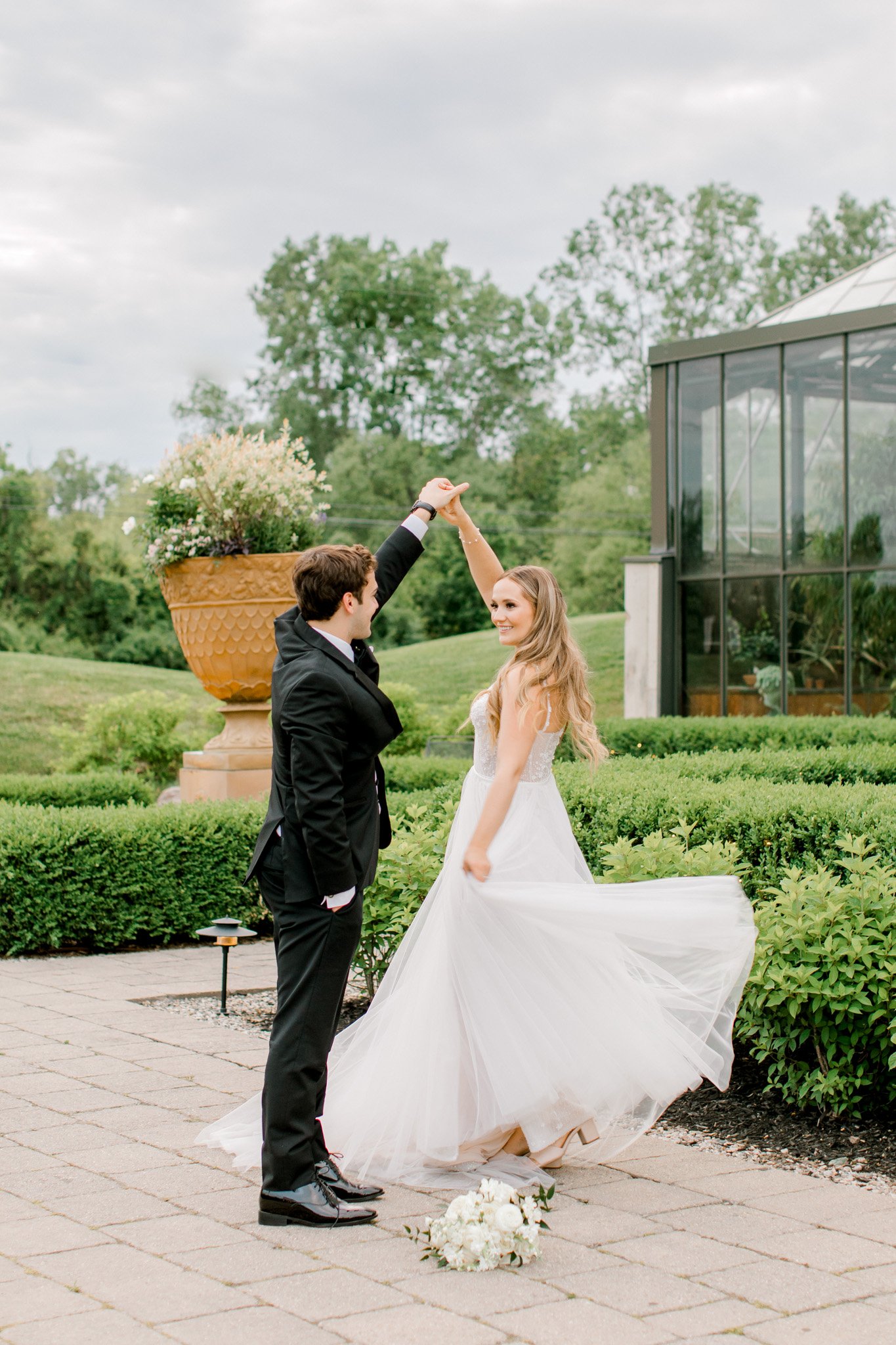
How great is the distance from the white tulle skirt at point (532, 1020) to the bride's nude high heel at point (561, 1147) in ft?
0.09

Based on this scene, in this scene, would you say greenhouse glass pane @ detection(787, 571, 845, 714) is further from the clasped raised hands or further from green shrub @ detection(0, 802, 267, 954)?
the clasped raised hands

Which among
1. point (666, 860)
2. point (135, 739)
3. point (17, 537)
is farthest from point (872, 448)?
point (17, 537)

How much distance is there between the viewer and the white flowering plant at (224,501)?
9.62 m

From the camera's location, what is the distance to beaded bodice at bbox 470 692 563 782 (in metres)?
4.00

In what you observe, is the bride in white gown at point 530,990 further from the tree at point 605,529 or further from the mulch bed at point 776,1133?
the tree at point 605,529

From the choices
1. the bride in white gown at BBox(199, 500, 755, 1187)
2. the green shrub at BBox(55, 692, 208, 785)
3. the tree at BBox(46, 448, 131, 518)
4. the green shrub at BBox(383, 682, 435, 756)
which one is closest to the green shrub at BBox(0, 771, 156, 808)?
the green shrub at BBox(55, 692, 208, 785)

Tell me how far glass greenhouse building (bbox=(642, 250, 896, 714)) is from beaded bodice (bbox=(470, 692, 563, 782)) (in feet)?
49.3

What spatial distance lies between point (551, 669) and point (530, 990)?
3.18 feet

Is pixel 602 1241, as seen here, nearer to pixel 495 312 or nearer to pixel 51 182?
pixel 51 182

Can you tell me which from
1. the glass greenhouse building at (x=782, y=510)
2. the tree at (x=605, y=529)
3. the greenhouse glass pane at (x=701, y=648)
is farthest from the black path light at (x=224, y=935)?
the tree at (x=605, y=529)

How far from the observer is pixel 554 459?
149ft

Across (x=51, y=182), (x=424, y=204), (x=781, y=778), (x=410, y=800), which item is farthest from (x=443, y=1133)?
(x=424, y=204)

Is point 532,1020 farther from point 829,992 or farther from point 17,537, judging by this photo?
point 17,537

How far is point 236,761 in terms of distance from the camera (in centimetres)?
995
